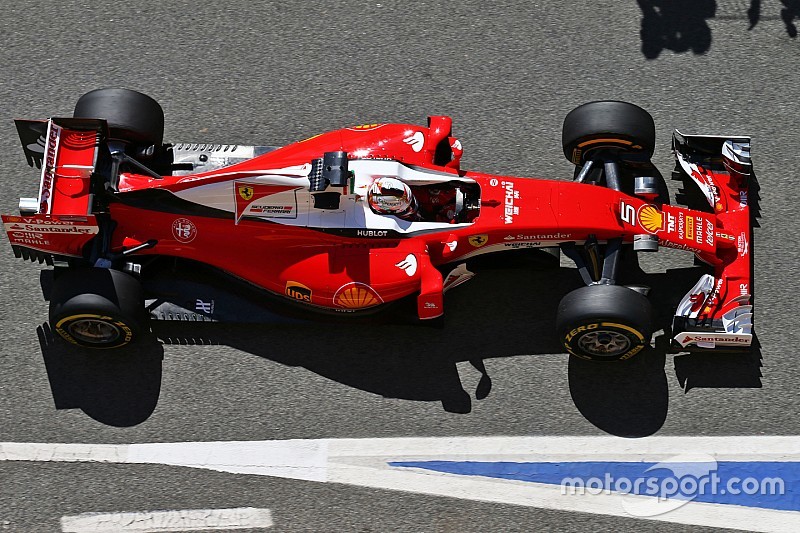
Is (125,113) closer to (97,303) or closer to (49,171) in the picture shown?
(49,171)

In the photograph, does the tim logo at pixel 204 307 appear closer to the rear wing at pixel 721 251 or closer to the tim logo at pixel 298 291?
the tim logo at pixel 298 291

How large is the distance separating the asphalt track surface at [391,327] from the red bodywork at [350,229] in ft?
2.18

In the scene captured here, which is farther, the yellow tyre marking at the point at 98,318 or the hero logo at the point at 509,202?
the hero logo at the point at 509,202

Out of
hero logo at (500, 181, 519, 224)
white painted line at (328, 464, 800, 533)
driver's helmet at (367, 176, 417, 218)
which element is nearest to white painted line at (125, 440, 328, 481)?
white painted line at (328, 464, 800, 533)

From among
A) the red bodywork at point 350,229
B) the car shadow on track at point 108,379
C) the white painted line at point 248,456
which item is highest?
the red bodywork at point 350,229

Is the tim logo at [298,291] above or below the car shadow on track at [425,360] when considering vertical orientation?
above

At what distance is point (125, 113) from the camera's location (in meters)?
9.19

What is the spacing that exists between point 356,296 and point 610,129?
265cm

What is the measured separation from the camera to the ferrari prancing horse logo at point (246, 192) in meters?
8.66

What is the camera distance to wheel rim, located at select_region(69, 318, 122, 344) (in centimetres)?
Result: 875

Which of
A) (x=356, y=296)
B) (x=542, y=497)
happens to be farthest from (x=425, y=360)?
(x=542, y=497)

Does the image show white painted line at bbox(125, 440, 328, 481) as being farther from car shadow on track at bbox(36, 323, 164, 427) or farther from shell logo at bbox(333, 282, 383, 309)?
shell logo at bbox(333, 282, 383, 309)

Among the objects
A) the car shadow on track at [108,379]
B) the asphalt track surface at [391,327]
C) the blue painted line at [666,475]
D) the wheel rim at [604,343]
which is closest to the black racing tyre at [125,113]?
the asphalt track surface at [391,327]

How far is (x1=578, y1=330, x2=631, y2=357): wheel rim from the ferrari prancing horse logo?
9.78 ft
